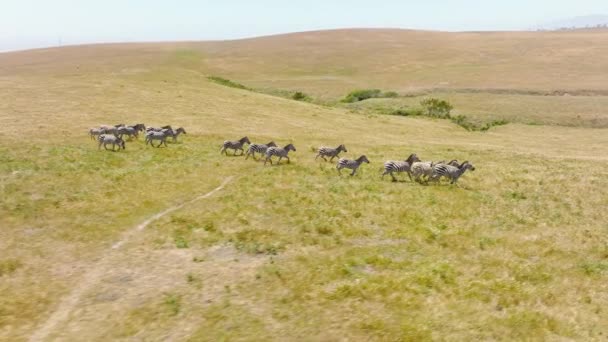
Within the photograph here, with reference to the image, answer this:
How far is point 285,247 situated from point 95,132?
25.1m

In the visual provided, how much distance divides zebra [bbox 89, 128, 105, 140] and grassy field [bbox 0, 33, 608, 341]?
154cm

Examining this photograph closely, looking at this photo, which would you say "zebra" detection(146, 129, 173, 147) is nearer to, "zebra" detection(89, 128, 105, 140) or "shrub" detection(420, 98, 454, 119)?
"zebra" detection(89, 128, 105, 140)

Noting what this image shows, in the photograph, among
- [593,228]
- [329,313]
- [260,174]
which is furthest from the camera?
[260,174]

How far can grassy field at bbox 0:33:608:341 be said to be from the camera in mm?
15430

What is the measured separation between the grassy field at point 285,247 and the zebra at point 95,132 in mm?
1537

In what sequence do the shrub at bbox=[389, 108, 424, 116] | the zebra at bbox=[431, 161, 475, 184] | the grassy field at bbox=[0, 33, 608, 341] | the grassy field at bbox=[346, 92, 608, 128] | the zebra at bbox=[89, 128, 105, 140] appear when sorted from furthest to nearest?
the shrub at bbox=[389, 108, 424, 116], the grassy field at bbox=[346, 92, 608, 128], the zebra at bbox=[89, 128, 105, 140], the zebra at bbox=[431, 161, 475, 184], the grassy field at bbox=[0, 33, 608, 341]

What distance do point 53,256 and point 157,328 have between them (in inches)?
272

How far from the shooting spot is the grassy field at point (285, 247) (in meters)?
15.4

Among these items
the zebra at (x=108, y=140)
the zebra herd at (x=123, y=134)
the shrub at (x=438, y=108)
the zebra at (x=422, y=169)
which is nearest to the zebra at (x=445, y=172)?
the zebra at (x=422, y=169)

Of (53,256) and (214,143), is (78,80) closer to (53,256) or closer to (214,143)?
(214,143)

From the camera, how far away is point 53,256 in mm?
19094

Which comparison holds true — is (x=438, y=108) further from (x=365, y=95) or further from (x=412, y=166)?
(x=412, y=166)

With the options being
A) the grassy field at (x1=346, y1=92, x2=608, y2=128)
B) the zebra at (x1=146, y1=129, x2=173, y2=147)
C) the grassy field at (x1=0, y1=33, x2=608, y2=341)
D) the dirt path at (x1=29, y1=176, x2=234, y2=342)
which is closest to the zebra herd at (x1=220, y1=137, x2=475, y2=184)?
the grassy field at (x1=0, y1=33, x2=608, y2=341)

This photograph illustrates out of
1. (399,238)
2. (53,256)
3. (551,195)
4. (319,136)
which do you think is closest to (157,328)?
(53,256)
